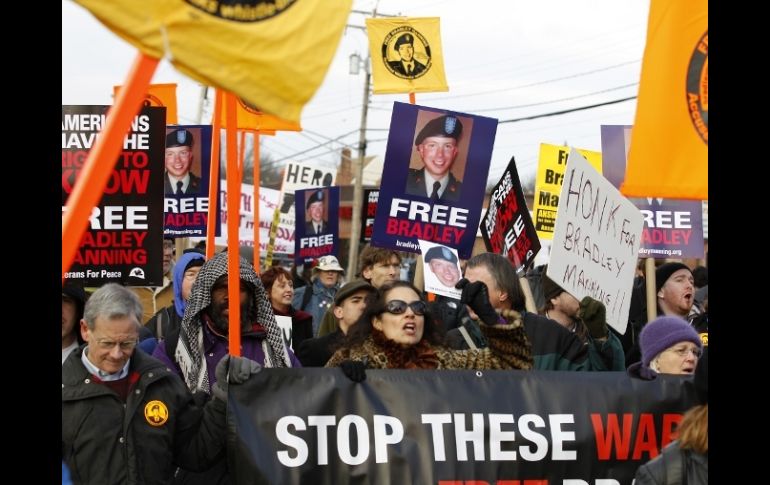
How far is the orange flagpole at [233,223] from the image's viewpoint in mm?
4652

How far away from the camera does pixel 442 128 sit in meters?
9.44

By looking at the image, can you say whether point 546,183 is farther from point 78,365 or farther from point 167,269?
point 78,365

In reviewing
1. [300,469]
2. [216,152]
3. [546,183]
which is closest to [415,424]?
[300,469]

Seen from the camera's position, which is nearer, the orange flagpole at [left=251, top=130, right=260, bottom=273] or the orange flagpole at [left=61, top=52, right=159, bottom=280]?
the orange flagpole at [left=61, top=52, right=159, bottom=280]

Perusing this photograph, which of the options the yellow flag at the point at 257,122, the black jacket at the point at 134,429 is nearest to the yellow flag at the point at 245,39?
the black jacket at the point at 134,429

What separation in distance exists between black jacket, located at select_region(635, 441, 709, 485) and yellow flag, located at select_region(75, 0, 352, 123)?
1.71m

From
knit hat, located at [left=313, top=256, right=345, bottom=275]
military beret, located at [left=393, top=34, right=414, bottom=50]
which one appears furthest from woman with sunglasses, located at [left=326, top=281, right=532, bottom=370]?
military beret, located at [left=393, top=34, right=414, bottom=50]

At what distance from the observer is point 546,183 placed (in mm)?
12492

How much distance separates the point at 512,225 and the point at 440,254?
56 cm

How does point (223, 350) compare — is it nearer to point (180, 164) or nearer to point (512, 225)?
point (512, 225)

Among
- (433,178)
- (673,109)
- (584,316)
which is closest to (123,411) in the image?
(673,109)

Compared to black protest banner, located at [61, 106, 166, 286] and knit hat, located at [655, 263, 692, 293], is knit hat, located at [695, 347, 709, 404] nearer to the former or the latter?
black protest banner, located at [61, 106, 166, 286]

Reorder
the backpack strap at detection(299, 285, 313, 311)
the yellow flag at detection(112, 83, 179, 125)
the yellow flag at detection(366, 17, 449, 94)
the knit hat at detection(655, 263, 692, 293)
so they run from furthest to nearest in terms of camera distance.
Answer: the yellow flag at detection(366, 17, 449, 94)
the yellow flag at detection(112, 83, 179, 125)
the backpack strap at detection(299, 285, 313, 311)
the knit hat at detection(655, 263, 692, 293)

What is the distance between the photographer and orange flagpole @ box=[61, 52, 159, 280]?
3.08 meters
